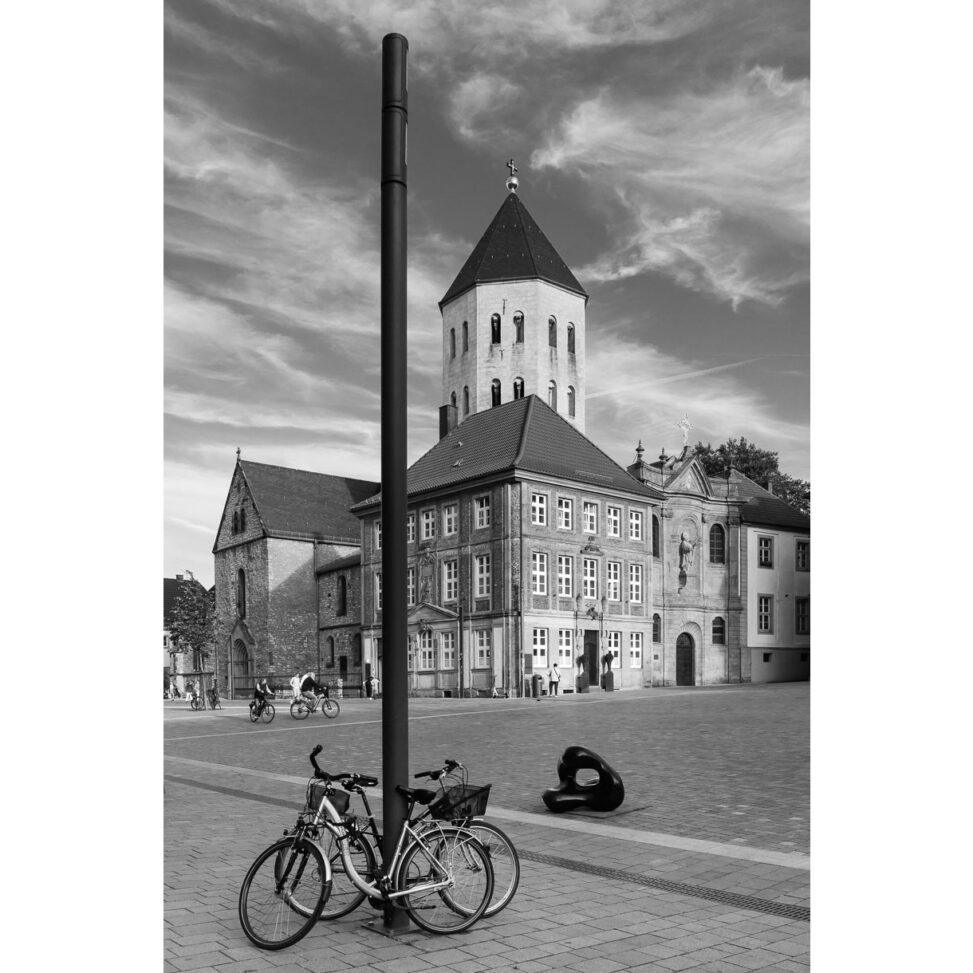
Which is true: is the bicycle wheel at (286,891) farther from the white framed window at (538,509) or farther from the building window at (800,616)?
the building window at (800,616)

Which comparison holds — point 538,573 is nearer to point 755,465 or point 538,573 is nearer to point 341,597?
point 341,597

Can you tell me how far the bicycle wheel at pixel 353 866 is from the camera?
592 cm

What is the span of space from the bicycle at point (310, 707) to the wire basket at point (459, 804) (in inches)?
917

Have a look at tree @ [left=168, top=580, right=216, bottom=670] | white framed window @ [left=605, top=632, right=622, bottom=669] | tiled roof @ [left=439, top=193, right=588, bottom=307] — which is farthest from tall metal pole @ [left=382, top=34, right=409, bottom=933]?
tiled roof @ [left=439, top=193, right=588, bottom=307]

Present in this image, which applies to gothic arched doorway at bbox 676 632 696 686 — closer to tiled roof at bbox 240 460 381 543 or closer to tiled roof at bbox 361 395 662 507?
tiled roof at bbox 361 395 662 507

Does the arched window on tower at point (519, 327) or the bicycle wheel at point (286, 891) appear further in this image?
the arched window on tower at point (519, 327)

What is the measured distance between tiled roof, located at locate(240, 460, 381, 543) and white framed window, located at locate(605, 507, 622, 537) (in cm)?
2273

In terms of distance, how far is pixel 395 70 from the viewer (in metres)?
6.09

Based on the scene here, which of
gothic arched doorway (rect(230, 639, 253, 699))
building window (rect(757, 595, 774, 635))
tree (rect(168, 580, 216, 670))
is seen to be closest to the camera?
building window (rect(757, 595, 774, 635))

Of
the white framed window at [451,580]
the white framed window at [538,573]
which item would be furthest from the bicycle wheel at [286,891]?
the white framed window at [451,580]

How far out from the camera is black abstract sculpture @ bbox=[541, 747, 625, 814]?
32.2ft
